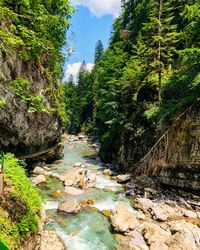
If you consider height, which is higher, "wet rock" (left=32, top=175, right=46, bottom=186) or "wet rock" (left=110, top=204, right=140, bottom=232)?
"wet rock" (left=32, top=175, right=46, bottom=186)

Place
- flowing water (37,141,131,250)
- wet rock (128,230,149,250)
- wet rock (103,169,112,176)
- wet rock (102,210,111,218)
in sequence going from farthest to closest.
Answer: wet rock (103,169,112,176), wet rock (102,210,111,218), flowing water (37,141,131,250), wet rock (128,230,149,250)

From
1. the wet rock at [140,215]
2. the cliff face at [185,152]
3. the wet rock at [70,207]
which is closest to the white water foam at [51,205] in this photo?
the wet rock at [70,207]

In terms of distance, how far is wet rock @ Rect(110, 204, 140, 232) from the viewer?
12.9 meters

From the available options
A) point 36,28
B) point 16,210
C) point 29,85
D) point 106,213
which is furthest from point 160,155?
point 36,28

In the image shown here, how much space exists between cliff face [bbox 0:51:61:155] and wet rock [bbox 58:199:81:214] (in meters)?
5.47

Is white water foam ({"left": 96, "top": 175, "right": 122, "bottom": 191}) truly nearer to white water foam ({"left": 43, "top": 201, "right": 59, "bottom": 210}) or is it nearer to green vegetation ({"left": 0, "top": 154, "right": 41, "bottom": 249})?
white water foam ({"left": 43, "top": 201, "right": 59, "bottom": 210})

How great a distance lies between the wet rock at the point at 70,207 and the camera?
14576mm

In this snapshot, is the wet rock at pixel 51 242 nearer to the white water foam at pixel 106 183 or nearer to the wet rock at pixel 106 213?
the wet rock at pixel 106 213

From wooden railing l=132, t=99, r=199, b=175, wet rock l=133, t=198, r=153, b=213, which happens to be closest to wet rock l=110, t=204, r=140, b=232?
wet rock l=133, t=198, r=153, b=213

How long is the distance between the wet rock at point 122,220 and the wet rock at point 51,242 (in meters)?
3.09

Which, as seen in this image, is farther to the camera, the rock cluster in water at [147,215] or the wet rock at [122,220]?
the wet rock at [122,220]

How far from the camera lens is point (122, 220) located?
43.8ft

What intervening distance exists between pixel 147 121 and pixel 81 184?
7.77 m

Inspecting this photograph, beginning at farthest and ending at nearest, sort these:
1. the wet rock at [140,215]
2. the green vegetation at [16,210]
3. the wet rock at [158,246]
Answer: the wet rock at [140,215], the wet rock at [158,246], the green vegetation at [16,210]
